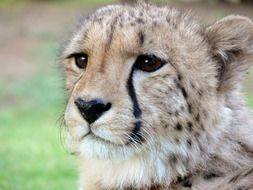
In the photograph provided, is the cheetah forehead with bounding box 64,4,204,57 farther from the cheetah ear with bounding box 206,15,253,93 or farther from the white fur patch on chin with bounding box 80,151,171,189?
the white fur patch on chin with bounding box 80,151,171,189

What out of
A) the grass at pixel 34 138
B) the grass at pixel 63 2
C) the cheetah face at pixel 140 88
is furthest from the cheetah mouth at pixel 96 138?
the grass at pixel 63 2

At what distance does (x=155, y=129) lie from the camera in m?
2.88

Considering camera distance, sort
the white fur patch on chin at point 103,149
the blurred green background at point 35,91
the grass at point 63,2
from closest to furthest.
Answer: the white fur patch on chin at point 103,149, the blurred green background at point 35,91, the grass at point 63,2

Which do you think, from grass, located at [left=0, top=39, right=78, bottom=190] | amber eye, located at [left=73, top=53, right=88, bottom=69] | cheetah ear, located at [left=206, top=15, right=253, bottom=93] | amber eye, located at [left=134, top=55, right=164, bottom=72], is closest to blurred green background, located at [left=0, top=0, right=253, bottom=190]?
grass, located at [left=0, top=39, right=78, bottom=190]

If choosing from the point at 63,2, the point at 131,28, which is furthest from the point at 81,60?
the point at 63,2

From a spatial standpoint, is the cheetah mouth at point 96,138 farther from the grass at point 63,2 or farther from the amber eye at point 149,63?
the grass at point 63,2

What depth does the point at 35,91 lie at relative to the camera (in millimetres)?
10539

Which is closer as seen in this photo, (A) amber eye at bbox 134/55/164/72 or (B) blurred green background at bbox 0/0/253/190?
(A) amber eye at bbox 134/55/164/72

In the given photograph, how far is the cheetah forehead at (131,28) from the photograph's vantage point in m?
2.90

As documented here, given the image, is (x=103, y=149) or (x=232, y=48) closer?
(x=103, y=149)

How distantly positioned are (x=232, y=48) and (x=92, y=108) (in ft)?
2.05

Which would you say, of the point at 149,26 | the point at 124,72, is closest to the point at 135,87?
the point at 124,72

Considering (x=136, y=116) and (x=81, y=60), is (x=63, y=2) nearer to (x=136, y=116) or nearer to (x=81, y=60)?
(x=81, y=60)

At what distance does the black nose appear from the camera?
2.73 meters
